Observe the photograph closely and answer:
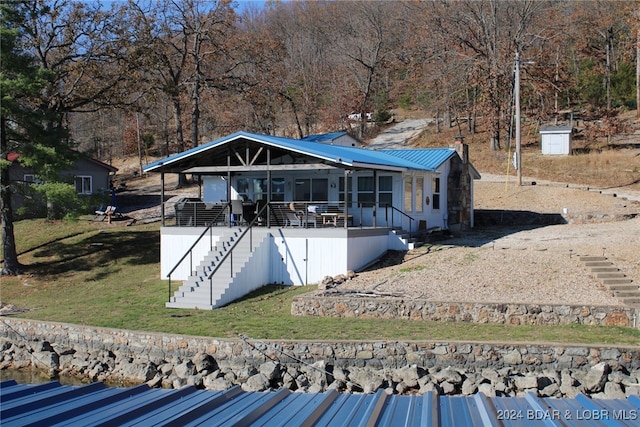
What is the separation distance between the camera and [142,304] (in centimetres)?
1872

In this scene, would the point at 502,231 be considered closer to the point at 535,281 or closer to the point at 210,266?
the point at 535,281

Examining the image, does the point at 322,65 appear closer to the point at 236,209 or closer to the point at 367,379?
the point at 236,209

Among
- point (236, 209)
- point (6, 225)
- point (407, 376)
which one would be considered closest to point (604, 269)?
point (407, 376)

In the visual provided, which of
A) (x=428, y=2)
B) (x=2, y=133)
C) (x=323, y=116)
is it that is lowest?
(x=2, y=133)

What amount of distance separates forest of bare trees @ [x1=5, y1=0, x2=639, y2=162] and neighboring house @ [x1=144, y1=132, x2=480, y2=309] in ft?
24.4

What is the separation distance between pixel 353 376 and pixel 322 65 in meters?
56.6

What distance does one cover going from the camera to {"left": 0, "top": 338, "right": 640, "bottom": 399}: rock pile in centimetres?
1213

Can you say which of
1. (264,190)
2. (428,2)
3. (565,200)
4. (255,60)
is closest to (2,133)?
(264,190)

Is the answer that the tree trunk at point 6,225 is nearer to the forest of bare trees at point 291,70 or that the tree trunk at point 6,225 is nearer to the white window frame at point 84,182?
the forest of bare trees at point 291,70

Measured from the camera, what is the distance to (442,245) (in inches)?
870

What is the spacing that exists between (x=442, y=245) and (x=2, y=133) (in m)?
16.0

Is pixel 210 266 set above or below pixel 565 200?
below

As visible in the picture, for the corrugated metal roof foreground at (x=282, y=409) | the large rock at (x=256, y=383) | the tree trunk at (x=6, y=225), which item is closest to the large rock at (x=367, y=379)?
the large rock at (x=256, y=383)

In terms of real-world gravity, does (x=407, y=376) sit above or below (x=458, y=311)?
below
